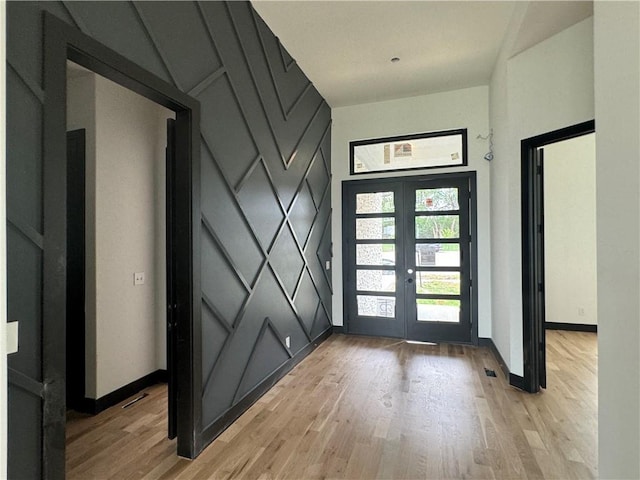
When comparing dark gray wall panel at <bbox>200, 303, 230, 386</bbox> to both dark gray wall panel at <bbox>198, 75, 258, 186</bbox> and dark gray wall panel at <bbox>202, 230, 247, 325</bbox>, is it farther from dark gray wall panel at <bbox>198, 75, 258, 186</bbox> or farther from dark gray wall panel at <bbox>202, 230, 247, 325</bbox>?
dark gray wall panel at <bbox>198, 75, 258, 186</bbox>

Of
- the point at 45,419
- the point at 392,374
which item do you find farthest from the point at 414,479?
the point at 45,419

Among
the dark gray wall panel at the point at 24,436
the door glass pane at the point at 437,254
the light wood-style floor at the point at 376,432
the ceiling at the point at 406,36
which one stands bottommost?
the light wood-style floor at the point at 376,432

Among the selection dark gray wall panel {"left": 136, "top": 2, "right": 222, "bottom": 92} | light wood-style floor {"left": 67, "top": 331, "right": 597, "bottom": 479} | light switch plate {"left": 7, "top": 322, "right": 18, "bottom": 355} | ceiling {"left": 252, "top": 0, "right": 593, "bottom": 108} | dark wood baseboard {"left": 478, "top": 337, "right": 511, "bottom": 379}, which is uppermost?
ceiling {"left": 252, "top": 0, "right": 593, "bottom": 108}

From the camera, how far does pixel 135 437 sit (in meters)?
2.46

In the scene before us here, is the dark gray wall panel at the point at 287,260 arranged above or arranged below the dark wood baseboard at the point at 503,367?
above

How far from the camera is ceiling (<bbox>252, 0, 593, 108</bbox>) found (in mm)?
2979

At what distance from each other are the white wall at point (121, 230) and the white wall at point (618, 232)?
11.1 feet

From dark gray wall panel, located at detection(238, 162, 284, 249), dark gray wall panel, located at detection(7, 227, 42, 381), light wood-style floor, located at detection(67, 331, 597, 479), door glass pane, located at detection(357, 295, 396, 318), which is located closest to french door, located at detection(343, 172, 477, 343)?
door glass pane, located at detection(357, 295, 396, 318)

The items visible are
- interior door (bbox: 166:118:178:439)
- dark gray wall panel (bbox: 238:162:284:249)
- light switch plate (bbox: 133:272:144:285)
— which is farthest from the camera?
light switch plate (bbox: 133:272:144:285)

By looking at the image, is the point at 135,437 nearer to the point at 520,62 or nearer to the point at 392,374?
the point at 392,374

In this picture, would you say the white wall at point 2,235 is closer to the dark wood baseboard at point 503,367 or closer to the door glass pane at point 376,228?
the dark wood baseboard at point 503,367

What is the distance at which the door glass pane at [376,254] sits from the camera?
5079 mm

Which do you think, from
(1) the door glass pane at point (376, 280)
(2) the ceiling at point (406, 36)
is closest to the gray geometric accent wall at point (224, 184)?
(2) the ceiling at point (406, 36)

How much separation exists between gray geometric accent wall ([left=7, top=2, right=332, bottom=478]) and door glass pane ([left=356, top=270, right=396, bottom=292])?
2.39 ft
